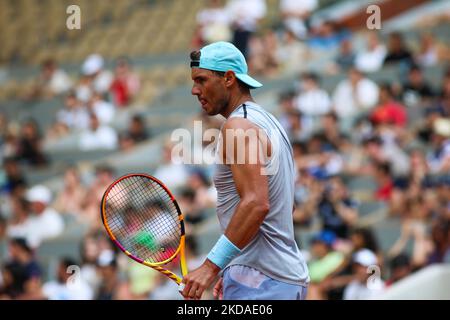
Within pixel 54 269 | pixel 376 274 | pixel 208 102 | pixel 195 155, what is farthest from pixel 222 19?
pixel 208 102

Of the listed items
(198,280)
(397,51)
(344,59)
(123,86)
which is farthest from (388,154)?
(198,280)

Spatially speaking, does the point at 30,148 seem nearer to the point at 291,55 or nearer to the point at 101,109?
the point at 101,109

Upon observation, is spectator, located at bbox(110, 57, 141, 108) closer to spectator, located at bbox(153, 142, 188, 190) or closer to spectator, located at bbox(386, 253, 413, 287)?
spectator, located at bbox(153, 142, 188, 190)

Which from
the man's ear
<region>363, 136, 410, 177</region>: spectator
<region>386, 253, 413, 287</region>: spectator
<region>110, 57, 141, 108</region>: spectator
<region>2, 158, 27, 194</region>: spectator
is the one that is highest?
<region>110, 57, 141, 108</region>: spectator

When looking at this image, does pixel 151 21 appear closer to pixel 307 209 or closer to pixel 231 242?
pixel 307 209

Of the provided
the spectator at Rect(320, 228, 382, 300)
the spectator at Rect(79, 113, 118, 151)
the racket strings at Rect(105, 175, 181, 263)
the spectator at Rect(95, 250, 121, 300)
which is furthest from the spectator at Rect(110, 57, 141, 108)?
the racket strings at Rect(105, 175, 181, 263)

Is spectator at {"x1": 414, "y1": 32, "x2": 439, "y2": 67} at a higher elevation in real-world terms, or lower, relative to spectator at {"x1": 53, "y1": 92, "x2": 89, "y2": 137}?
higher

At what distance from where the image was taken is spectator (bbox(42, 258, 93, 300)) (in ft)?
30.7

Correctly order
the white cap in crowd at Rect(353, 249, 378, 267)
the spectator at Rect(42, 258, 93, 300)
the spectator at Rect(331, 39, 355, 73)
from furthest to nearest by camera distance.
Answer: the spectator at Rect(331, 39, 355, 73) → the spectator at Rect(42, 258, 93, 300) → the white cap in crowd at Rect(353, 249, 378, 267)

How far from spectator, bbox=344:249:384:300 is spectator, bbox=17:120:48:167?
6769mm

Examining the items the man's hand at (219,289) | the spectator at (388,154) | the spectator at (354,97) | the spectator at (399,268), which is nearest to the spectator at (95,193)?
the spectator at (354,97)

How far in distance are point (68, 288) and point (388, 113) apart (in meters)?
4.14

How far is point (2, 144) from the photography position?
14805 millimetres

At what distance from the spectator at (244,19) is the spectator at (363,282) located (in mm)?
5501
